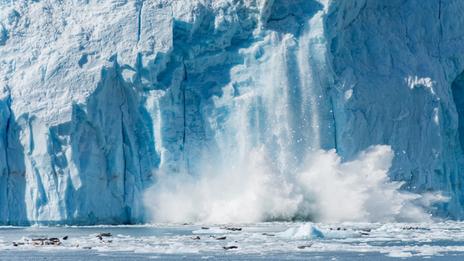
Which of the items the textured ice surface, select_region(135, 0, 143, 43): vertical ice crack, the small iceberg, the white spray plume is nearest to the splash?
the white spray plume

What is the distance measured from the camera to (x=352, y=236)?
2116cm

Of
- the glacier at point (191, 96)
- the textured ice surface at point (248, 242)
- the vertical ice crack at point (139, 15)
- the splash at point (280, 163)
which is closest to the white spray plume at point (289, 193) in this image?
the splash at point (280, 163)

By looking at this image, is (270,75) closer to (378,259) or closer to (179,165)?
(179,165)

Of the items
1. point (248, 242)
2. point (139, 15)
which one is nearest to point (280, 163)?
point (139, 15)

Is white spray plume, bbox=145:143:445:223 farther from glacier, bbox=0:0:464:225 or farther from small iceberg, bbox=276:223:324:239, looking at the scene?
small iceberg, bbox=276:223:324:239

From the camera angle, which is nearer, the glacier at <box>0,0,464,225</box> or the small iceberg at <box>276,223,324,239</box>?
the small iceberg at <box>276,223,324,239</box>

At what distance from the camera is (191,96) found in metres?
26.7

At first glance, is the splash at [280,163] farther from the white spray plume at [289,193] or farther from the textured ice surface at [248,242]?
the textured ice surface at [248,242]

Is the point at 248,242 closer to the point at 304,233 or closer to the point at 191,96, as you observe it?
the point at 304,233

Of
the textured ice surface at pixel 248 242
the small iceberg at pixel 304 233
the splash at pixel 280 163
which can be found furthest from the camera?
the splash at pixel 280 163

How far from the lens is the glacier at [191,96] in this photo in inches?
999

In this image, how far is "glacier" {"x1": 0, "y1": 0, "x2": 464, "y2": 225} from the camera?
999 inches

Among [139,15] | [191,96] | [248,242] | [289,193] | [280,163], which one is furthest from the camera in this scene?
[191,96]

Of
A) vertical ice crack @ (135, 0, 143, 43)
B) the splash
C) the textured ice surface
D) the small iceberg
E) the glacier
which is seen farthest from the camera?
vertical ice crack @ (135, 0, 143, 43)
